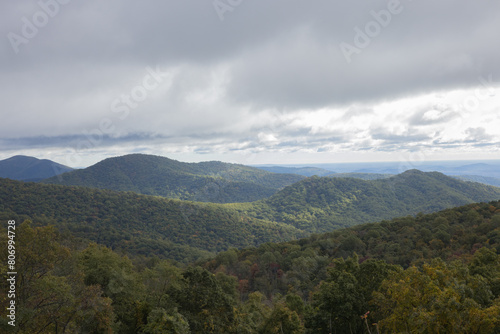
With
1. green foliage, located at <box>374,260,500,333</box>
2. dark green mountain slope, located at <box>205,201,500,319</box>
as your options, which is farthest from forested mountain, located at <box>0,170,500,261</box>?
green foliage, located at <box>374,260,500,333</box>

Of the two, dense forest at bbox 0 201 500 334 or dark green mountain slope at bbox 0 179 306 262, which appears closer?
dense forest at bbox 0 201 500 334

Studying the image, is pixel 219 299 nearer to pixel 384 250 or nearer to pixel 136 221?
pixel 384 250

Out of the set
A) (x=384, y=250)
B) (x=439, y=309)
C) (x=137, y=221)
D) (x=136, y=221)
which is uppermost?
(x=439, y=309)

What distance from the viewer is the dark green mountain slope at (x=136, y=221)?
12825 centimetres

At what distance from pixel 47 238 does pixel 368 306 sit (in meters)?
22.8

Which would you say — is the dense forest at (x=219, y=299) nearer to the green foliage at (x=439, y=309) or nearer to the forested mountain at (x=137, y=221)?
the green foliage at (x=439, y=309)

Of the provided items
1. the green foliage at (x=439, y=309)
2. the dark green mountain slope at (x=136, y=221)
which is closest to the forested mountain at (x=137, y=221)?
the dark green mountain slope at (x=136, y=221)

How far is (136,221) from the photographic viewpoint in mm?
164125

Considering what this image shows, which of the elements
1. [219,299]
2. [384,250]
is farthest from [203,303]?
[384,250]

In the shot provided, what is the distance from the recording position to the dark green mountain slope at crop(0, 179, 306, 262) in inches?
5049

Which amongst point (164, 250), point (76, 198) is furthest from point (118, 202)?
point (164, 250)

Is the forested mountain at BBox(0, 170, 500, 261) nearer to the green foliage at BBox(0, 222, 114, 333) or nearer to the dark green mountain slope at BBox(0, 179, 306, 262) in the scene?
the dark green mountain slope at BBox(0, 179, 306, 262)

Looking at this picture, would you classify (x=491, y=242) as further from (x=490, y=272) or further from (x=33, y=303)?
(x=33, y=303)

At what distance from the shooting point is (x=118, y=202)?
180 m
